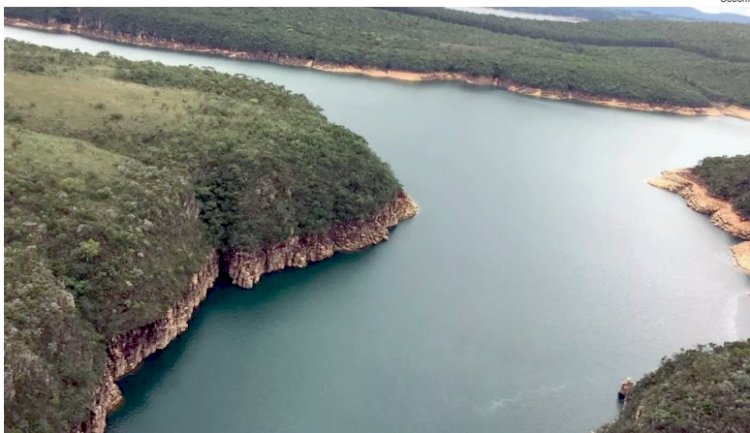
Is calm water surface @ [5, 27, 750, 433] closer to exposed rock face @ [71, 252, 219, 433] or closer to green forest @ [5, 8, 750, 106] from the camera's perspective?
exposed rock face @ [71, 252, 219, 433]

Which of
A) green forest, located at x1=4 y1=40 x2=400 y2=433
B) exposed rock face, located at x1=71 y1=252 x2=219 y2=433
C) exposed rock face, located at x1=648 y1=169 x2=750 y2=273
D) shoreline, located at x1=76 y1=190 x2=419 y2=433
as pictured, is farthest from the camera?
exposed rock face, located at x1=648 y1=169 x2=750 y2=273

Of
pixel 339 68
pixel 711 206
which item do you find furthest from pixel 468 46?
pixel 711 206

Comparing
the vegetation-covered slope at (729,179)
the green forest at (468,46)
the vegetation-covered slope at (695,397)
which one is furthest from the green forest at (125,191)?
the green forest at (468,46)

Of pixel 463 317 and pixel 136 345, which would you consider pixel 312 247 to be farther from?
pixel 136 345

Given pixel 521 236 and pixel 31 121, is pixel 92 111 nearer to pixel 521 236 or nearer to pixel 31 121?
pixel 31 121

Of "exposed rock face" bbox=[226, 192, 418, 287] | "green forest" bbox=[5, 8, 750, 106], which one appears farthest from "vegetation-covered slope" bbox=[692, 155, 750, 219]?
"green forest" bbox=[5, 8, 750, 106]

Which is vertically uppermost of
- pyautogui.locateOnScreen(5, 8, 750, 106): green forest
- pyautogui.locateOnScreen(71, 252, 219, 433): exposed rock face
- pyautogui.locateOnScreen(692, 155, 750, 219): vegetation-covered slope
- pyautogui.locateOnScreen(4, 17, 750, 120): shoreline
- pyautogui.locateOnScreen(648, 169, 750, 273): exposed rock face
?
pyautogui.locateOnScreen(5, 8, 750, 106): green forest
